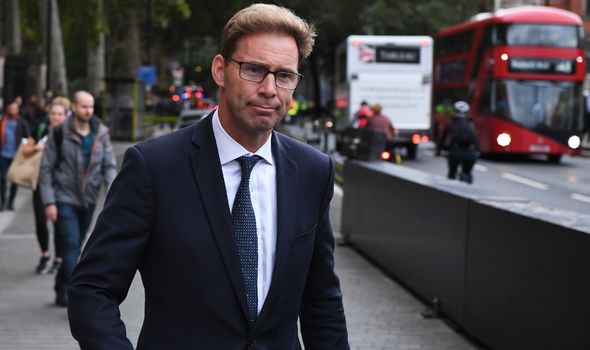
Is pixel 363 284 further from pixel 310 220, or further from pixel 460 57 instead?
pixel 460 57

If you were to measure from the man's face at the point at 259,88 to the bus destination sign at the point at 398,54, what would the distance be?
91.4 feet

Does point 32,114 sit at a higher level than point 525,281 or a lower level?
lower

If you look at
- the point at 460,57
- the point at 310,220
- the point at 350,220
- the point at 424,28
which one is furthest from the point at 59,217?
the point at 424,28

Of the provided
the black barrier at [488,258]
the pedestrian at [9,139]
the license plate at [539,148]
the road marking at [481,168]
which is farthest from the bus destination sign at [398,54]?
the black barrier at [488,258]

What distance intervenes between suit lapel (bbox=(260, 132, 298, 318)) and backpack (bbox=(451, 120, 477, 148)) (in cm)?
1552

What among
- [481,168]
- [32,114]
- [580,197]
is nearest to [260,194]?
[580,197]

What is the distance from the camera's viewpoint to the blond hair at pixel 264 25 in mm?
2752

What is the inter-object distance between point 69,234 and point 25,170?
2.07m

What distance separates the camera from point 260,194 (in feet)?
9.34

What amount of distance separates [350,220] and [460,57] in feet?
66.5

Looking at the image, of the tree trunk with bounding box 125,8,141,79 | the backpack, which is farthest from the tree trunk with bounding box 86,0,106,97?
the backpack

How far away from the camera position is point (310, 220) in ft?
9.55

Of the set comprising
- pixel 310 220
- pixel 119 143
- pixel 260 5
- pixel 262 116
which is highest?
pixel 260 5

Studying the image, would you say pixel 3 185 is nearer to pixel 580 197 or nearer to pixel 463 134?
pixel 463 134
